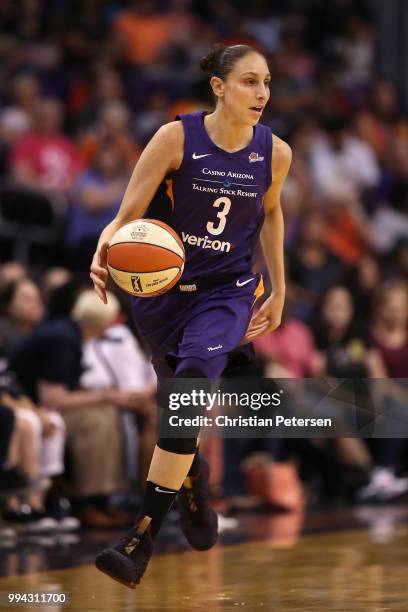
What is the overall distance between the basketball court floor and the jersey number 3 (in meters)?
1.49

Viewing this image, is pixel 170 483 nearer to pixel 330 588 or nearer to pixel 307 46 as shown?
pixel 330 588

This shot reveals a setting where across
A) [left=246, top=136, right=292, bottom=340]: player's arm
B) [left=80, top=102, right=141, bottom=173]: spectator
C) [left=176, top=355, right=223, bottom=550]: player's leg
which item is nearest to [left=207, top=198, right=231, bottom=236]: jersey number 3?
[left=246, top=136, right=292, bottom=340]: player's arm

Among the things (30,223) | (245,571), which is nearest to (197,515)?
(245,571)

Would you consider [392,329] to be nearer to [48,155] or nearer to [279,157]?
[48,155]

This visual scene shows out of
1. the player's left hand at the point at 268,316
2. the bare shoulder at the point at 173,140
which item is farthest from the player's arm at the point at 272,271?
Answer: the bare shoulder at the point at 173,140

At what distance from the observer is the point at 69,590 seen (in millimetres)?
5516

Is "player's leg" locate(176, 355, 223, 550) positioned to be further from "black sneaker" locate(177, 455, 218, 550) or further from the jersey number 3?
the jersey number 3

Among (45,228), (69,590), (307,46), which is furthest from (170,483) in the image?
(307,46)

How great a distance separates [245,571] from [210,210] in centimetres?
186

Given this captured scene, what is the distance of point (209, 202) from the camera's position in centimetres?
541

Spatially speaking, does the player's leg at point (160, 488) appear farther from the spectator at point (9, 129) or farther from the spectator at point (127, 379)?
the spectator at point (9, 129)

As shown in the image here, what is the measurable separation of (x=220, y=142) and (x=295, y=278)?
585 centimetres

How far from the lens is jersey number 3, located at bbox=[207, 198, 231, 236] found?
17.8ft

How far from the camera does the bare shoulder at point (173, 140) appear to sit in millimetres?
5375
